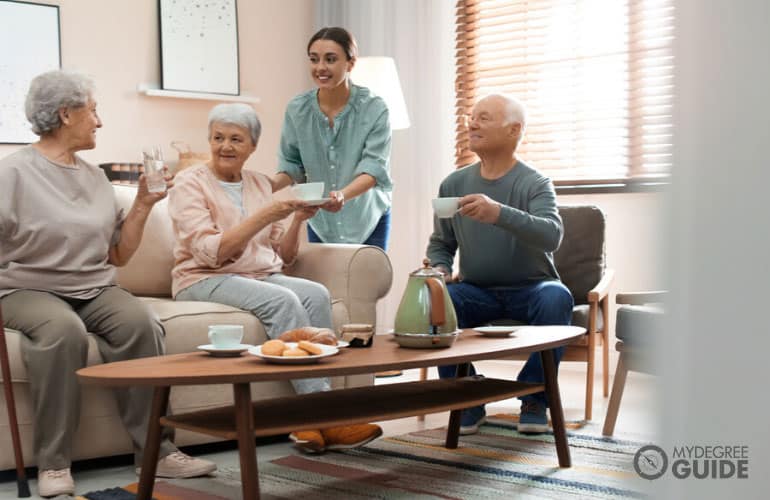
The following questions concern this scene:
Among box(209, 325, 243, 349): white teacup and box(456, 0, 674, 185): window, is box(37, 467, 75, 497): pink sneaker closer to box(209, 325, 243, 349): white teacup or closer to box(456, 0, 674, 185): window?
box(209, 325, 243, 349): white teacup

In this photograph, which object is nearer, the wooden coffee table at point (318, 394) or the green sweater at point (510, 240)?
the wooden coffee table at point (318, 394)

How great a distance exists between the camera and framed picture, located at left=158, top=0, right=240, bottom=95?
195 inches

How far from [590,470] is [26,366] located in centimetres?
153

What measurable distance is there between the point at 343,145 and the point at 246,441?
5.80 feet

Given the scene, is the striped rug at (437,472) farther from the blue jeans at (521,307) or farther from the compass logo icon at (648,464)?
the compass logo icon at (648,464)

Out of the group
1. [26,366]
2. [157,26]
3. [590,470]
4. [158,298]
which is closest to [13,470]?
[26,366]

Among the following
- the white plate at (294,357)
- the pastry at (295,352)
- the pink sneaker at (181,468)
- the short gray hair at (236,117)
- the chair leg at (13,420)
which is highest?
the short gray hair at (236,117)

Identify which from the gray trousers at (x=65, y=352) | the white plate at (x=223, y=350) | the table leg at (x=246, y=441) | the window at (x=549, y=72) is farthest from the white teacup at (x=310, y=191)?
the window at (x=549, y=72)

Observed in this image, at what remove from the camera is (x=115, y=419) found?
8.18 feet

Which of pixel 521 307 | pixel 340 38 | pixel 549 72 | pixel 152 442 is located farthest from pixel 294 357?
pixel 549 72

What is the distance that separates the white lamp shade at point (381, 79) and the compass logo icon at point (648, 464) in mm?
4173

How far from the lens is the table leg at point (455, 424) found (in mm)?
2729

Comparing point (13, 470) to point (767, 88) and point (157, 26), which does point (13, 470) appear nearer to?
point (767, 88)

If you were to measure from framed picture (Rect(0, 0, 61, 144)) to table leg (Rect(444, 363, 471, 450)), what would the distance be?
2759 mm
